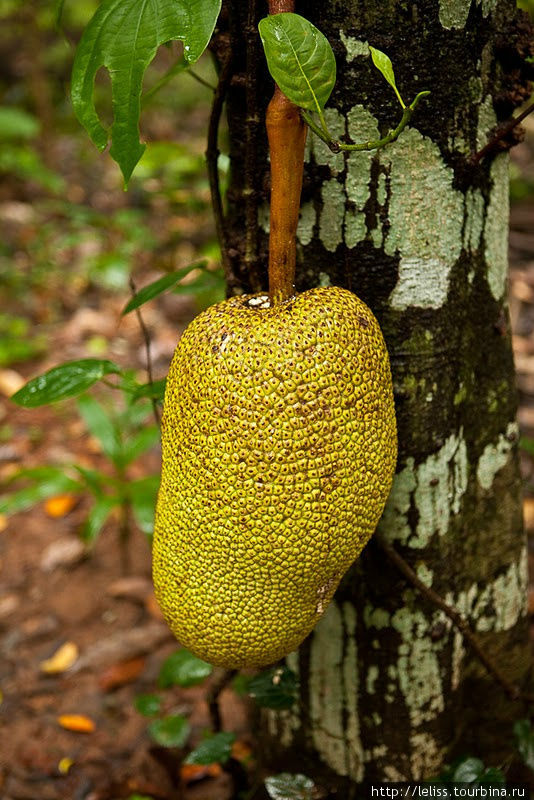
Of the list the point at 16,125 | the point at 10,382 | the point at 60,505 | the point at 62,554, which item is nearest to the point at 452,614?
the point at 62,554

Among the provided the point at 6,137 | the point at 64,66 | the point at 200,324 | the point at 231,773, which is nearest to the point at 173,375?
the point at 200,324

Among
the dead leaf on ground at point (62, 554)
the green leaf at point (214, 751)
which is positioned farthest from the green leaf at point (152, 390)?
the dead leaf on ground at point (62, 554)

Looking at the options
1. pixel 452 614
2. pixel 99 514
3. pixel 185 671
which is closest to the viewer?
pixel 452 614

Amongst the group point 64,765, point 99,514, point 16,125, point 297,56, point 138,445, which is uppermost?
point 16,125

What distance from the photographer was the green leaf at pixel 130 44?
2.27ft

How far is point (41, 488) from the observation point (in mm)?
1831

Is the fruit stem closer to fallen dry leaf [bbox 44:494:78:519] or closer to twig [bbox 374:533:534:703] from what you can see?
twig [bbox 374:533:534:703]

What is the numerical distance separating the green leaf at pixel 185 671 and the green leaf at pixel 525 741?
54 centimetres

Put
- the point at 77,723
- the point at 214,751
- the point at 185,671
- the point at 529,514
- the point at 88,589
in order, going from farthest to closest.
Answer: the point at 529,514
the point at 88,589
the point at 77,723
the point at 185,671
the point at 214,751

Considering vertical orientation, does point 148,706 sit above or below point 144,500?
below

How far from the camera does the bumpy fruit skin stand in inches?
27.9

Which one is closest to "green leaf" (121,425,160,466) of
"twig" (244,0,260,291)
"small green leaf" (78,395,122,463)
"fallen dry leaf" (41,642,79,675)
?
"small green leaf" (78,395,122,463)

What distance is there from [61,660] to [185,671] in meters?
0.55

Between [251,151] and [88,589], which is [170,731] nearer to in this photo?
[88,589]
